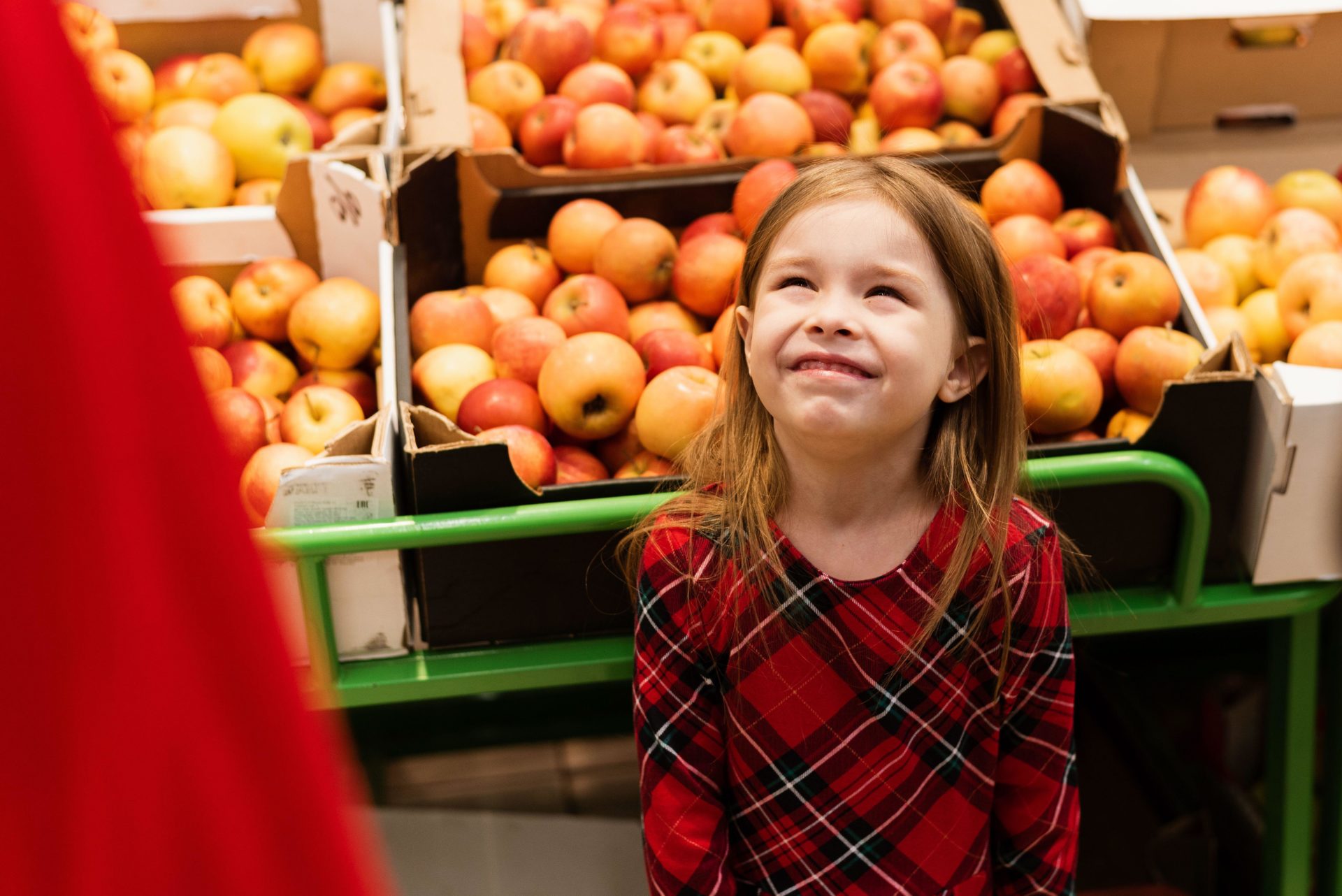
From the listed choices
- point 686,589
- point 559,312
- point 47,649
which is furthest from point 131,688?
point 559,312

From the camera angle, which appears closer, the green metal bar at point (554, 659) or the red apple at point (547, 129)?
the green metal bar at point (554, 659)

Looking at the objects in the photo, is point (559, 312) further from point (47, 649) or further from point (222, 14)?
point (47, 649)

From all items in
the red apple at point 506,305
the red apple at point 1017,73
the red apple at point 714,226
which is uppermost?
the red apple at point 1017,73

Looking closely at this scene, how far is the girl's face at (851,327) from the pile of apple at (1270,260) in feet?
2.43

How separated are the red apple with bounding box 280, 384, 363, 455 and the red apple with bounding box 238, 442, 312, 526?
7cm

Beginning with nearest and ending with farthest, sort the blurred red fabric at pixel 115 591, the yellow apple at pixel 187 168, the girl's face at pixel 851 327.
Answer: the blurred red fabric at pixel 115 591 < the girl's face at pixel 851 327 < the yellow apple at pixel 187 168

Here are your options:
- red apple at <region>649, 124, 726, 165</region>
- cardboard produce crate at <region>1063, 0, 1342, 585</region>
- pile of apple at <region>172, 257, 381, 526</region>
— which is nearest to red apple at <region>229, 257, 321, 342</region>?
pile of apple at <region>172, 257, 381, 526</region>

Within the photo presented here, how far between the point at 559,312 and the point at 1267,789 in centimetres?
114

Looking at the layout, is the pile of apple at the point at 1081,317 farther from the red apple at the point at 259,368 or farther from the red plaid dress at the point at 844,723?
the red apple at the point at 259,368

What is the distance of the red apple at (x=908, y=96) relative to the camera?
2043 millimetres

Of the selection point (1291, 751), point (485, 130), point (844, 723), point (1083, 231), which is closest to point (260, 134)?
point (485, 130)

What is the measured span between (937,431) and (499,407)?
0.56 meters

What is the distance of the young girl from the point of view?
3.53ft

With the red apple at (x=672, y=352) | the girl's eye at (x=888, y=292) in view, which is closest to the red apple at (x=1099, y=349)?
the red apple at (x=672, y=352)
